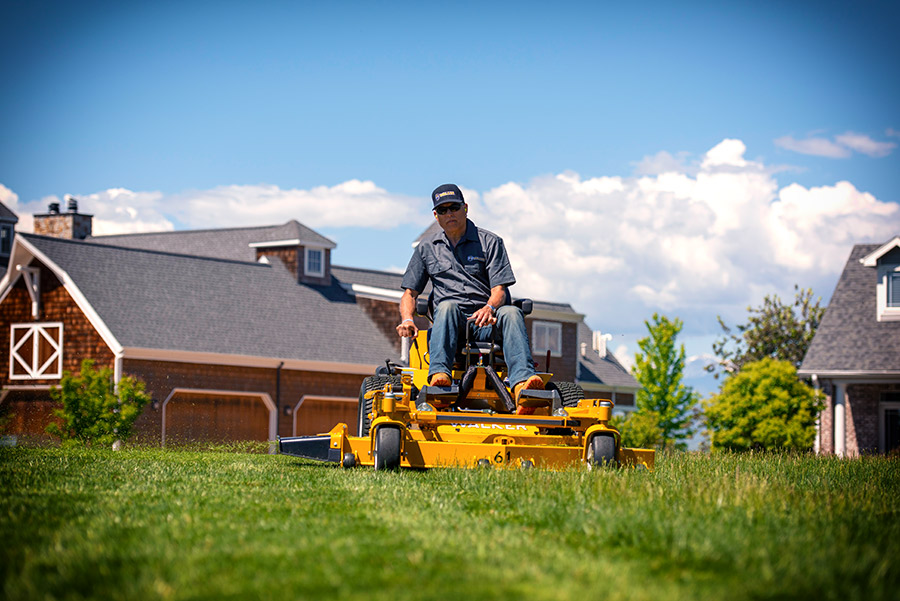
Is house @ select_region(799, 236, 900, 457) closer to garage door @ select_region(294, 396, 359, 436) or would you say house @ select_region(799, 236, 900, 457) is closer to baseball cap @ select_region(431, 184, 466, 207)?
garage door @ select_region(294, 396, 359, 436)

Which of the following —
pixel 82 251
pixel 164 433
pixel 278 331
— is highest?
pixel 82 251

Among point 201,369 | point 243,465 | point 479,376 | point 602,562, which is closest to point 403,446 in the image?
point 479,376

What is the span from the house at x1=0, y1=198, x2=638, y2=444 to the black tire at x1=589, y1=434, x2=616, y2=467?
69.7 feet

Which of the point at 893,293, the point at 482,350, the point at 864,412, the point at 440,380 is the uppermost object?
the point at 893,293

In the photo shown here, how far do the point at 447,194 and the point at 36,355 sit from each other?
24.4m

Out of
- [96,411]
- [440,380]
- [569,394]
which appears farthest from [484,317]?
[96,411]

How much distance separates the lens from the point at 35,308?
104ft

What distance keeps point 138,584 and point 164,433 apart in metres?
26.3

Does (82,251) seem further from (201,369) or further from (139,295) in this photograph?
(201,369)

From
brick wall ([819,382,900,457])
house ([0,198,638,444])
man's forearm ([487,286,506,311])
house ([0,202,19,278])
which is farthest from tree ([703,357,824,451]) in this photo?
house ([0,202,19,278])

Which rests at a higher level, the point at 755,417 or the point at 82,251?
the point at 82,251

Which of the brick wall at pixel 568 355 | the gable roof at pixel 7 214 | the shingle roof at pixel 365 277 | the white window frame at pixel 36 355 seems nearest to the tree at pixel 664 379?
the brick wall at pixel 568 355

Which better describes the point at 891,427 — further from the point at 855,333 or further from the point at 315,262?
the point at 315,262

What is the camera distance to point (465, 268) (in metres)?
10.6
